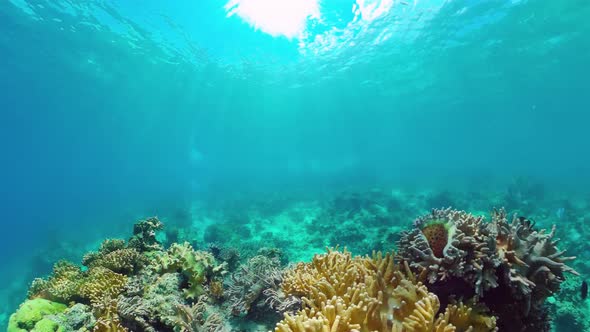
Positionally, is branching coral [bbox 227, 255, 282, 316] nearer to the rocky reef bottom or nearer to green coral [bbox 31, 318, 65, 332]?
the rocky reef bottom

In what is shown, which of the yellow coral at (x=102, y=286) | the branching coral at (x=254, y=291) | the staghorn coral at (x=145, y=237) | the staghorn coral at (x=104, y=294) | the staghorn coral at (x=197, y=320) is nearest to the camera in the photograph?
the staghorn coral at (x=104, y=294)

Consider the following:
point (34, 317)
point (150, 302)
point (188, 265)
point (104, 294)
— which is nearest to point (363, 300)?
point (150, 302)

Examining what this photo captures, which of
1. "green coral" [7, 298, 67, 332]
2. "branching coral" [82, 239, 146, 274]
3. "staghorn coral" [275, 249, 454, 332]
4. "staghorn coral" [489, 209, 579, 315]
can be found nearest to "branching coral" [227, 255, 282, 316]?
"staghorn coral" [275, 249, 454, 332]

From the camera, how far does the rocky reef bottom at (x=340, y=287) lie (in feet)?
9.07

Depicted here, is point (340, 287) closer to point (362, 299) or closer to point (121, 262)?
point (362, 299)

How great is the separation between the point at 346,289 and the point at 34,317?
178 inches

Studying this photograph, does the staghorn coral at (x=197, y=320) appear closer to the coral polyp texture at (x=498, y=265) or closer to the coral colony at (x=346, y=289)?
the coral colony at (x=346, y=289)

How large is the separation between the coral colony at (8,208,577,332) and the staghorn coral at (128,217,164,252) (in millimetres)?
627

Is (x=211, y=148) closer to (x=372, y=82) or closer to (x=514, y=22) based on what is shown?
(x=372, y=82)

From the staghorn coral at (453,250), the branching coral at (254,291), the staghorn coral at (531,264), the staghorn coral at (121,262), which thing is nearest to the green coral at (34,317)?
the staghorn coral at (121,262)

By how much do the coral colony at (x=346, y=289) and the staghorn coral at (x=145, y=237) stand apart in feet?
2.06

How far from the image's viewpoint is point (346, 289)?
10.5ft

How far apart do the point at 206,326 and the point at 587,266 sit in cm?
1502

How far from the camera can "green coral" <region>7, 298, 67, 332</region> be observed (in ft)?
14.0
